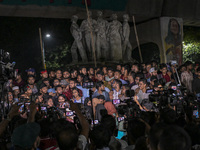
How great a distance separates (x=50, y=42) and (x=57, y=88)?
926cm

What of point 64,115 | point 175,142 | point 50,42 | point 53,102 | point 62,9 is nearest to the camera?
point 175,142

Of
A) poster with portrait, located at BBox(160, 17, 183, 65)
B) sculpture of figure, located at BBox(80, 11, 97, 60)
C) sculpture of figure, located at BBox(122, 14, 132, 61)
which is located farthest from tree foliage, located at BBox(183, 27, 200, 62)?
sculpture of figure, located at BBox(80, 11, 97, 60)

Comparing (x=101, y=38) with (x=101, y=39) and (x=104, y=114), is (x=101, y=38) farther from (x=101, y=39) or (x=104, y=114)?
(x=104, y=114)

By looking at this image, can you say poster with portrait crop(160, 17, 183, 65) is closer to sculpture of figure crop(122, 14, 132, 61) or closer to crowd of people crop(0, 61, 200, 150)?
sculpture of figure crop(122, 14, 132, 61)

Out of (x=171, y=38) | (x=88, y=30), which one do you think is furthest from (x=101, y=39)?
(x=171, y=38)

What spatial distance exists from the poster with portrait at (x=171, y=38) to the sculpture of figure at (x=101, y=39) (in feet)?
13.6

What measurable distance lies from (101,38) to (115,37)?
23.6 inches

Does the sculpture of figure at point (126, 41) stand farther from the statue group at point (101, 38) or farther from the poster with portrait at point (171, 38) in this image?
the poster with portrait at point (171, 38)

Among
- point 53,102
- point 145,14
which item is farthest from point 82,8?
point 53,102

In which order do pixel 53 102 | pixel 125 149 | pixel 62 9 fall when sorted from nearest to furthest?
pixel 125 149, pixel 53 102, pixel 62 9

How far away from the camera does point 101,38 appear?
40.6ft

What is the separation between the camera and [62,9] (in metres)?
13.6

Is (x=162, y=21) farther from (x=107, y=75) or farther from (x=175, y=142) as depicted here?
(x=175, y=142)

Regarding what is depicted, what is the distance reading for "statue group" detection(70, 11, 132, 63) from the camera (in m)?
12.0
